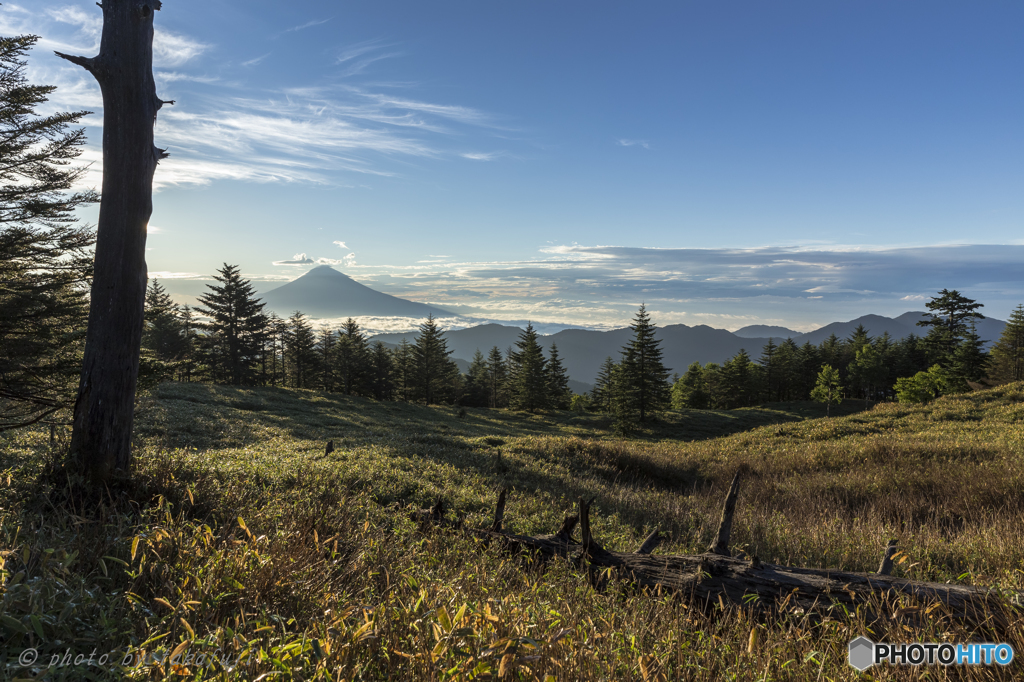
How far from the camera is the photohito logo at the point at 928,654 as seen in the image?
296cm

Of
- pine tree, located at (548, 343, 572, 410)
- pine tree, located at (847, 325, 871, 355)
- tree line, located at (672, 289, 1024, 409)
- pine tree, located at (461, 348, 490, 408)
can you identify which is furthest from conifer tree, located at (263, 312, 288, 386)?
pine tree, located at (847, 325, 871, 355)

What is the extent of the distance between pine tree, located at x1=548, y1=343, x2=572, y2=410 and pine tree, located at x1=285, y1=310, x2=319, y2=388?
1297 inches

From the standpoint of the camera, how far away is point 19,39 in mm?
10781

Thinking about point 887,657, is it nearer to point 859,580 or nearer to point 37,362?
point 859,580

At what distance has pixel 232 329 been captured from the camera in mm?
49969

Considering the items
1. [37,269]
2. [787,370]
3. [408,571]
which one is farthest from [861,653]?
[787,370]

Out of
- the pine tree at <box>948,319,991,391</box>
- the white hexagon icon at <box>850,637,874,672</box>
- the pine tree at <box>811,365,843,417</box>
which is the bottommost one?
the pine tree at <box>811,365,843,417</box>

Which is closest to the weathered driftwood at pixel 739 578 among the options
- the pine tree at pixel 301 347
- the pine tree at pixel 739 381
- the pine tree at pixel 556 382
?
the pine tree at pixel 556 382

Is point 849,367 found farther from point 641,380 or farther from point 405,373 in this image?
point 405,373

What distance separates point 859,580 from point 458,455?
11.5m

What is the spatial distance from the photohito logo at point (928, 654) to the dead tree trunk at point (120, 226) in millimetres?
7684

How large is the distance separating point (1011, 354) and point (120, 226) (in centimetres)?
8048

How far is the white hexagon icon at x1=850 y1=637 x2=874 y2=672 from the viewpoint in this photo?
294 centimetres

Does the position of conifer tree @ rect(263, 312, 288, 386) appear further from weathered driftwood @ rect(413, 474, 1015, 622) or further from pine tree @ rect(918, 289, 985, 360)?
pine tree @ rect(918, 289, 985, 360)
